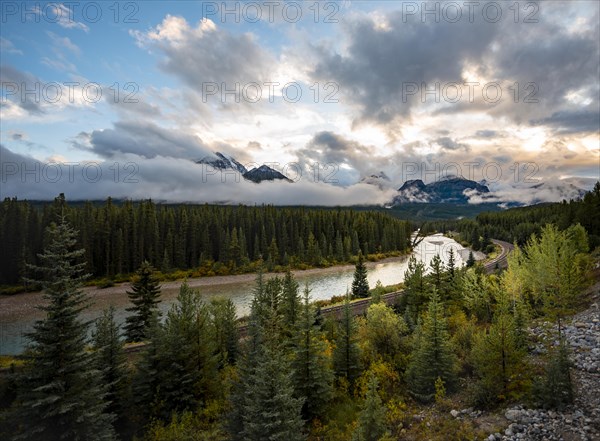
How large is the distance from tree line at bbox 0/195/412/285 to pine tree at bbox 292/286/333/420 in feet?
200

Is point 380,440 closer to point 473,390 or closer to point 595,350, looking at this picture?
point 473,390

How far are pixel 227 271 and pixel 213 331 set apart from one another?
217ft

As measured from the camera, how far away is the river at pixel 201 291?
49.6 meters

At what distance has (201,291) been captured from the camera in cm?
7388

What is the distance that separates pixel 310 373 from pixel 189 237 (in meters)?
83.2

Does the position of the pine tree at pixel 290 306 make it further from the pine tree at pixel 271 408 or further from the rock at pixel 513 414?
the rock at pixel 513 414

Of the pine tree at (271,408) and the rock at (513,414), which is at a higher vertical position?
the pine tree at (271,408)

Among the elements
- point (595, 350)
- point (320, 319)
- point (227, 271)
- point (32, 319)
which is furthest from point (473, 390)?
point (227, 271)

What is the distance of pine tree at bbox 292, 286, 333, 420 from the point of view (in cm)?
2344

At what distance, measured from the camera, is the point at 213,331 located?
28.4 meters

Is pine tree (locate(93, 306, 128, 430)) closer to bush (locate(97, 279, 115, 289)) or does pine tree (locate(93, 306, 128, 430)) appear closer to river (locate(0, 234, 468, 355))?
river (locate(0, 234, 468, 355))

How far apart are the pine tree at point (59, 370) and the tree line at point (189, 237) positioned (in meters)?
59.0

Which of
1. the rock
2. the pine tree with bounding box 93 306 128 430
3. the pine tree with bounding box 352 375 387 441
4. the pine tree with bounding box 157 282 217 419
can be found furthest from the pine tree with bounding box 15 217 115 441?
the rock

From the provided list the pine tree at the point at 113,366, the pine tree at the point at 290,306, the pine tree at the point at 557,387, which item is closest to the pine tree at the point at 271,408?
the pine tree at the point at 113,366
